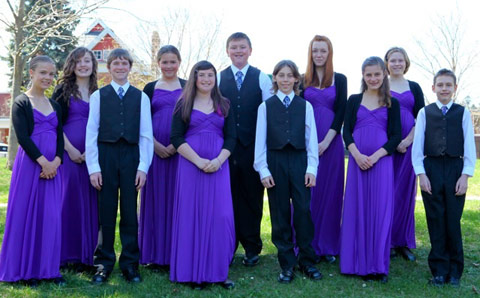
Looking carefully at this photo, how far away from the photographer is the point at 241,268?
5609 millimetres

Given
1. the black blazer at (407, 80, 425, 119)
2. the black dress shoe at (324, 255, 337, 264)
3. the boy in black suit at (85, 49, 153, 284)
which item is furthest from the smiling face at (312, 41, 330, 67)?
the black dress shoe at (324, 255, 337, 264)

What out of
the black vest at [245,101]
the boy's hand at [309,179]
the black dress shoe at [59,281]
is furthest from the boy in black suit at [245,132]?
the black dress shoe at [59,281]

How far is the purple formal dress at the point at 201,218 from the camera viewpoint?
187 inches

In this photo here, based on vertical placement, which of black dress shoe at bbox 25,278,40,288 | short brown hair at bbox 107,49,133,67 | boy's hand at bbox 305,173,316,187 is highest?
short brown hair at bbox 107,49,133,67

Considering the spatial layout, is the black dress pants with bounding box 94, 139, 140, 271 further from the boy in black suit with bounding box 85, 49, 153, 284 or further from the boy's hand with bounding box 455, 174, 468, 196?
the boy's hand with bounding box 455, 174, 468, 196

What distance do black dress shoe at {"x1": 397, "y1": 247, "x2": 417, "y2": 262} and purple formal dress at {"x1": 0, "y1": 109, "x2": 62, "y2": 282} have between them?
4.06m

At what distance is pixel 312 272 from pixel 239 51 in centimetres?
262

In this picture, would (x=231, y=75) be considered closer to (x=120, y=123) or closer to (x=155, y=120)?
(x=155, y=120)

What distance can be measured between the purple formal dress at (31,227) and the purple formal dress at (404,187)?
155 inches

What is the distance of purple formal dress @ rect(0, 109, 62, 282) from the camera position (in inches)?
186

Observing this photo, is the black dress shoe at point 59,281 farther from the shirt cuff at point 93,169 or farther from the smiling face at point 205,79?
the smiling face at point 205,79

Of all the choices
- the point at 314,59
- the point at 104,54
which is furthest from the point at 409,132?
the point at 104,54

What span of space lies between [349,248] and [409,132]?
1.66m

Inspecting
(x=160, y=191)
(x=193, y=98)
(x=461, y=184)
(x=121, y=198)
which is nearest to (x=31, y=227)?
(x=121, y=198)
